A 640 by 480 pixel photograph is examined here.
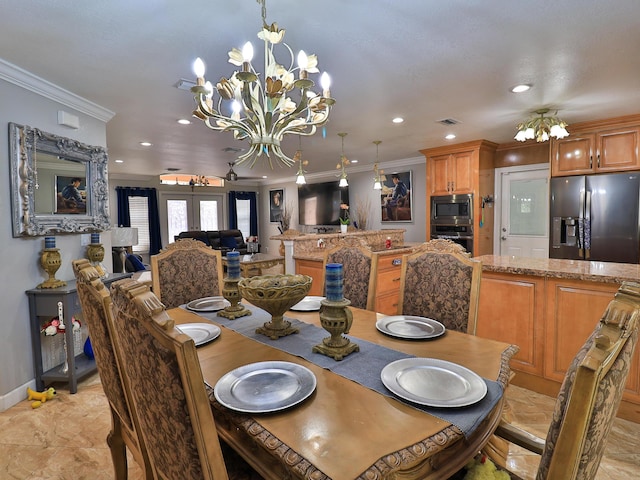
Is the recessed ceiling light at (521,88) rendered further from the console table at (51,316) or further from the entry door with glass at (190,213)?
the entry door with glass at (190,213)

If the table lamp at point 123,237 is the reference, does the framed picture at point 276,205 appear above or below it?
above

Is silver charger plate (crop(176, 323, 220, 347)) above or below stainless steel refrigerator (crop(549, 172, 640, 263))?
below

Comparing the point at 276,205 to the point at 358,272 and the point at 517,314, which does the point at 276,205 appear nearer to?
the point at 358,272

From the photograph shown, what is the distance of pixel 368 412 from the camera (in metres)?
0.95

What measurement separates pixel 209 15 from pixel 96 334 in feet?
5.41

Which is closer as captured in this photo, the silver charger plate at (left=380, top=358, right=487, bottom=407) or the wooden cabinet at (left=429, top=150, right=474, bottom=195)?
the silver charger plate at (left=380, top=358, right=487, bottom=407)

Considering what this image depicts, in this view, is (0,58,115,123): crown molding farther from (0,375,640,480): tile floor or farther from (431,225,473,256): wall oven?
(431,225,473,256): wall oven

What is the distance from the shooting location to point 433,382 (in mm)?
1098

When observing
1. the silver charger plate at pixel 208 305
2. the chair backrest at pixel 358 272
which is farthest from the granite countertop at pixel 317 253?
the silver charger plate at pixel 208 305

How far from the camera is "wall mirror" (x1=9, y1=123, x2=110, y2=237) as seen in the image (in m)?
2.53

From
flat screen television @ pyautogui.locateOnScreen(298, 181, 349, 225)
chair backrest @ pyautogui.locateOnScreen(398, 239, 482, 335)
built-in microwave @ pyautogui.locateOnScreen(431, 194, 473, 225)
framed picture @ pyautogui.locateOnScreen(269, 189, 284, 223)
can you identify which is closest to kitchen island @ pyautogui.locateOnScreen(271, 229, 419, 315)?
chair backrest @ pyautogui.locateOnScreen(398, 239, 482, 335)

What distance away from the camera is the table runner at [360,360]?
0.93 metres

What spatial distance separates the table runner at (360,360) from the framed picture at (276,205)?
8110mm

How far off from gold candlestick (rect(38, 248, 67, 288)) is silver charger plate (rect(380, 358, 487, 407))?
9.16ft
